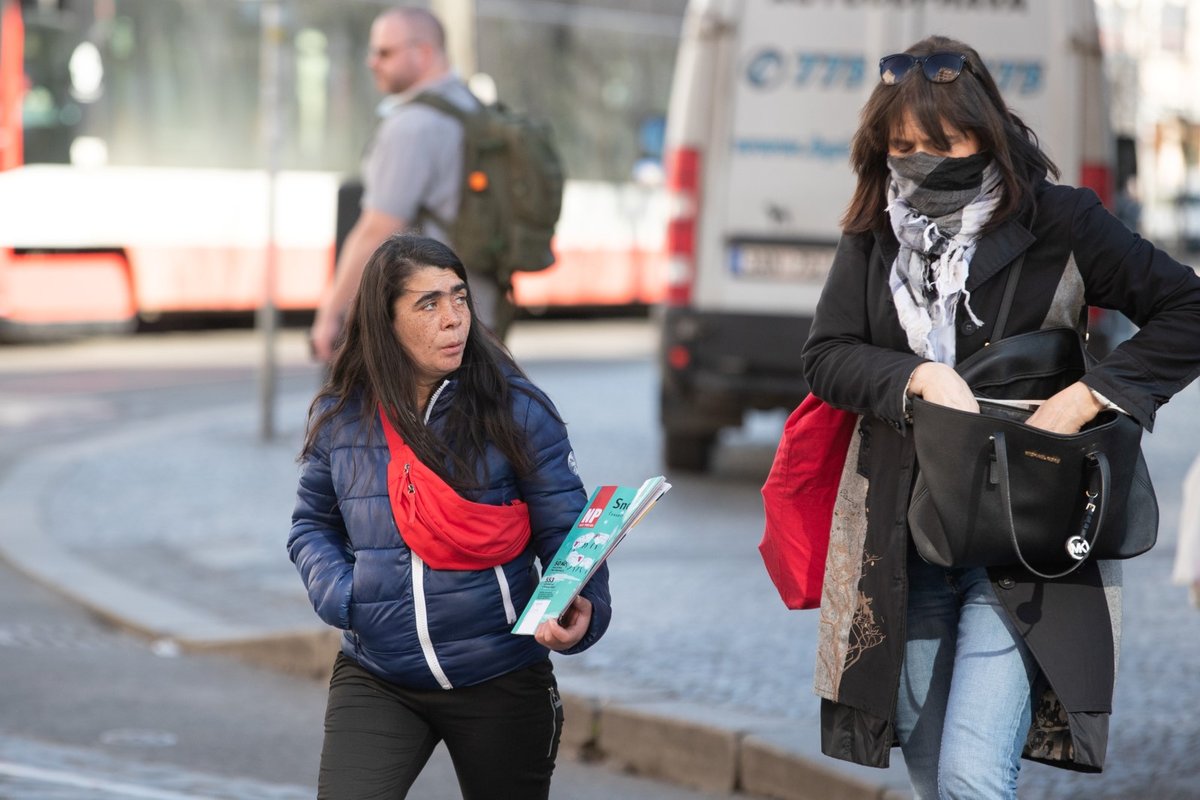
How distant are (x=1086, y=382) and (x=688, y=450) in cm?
826

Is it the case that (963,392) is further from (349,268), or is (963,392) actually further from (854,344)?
(349,268)

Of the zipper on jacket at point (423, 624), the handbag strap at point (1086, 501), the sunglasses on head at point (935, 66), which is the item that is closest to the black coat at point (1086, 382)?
the handbag strap at point (1086, 501)

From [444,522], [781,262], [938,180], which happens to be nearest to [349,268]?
[444,522]

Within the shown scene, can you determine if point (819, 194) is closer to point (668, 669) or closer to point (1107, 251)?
point (668, 669)

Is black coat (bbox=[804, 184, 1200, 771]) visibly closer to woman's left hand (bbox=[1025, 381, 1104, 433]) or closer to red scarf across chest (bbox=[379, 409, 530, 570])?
woman's left hand (bbox=[1025, 381, 1104, 433])

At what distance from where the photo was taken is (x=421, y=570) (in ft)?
10.9

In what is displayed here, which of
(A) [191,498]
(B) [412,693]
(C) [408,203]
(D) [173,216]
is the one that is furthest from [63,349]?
(B) [412,693]

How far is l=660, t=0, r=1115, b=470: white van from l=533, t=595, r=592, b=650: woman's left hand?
704 centimetres

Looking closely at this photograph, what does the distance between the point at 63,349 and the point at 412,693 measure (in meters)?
15.8

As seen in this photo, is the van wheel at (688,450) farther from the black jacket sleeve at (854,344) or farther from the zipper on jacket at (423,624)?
the zipper on jacket at (423,624)

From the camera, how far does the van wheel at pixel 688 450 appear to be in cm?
1149

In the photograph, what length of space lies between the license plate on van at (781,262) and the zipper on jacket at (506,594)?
7.04 m

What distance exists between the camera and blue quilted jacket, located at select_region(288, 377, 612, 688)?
10.9 feet

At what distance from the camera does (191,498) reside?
34.2ft
